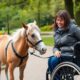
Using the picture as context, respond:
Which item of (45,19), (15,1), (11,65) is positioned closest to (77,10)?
(15,1)

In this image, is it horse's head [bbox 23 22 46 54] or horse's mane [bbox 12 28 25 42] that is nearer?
horse's head [bbox 23 22 46 54]

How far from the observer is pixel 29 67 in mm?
13820

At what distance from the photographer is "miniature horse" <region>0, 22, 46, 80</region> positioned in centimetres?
805

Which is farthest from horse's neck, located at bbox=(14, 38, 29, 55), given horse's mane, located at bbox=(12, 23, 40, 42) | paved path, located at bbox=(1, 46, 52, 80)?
paved path, located at bbox=(1, 46, 52, 80)

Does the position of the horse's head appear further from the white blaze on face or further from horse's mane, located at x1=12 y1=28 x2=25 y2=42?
horse's mane, located at x1=12 y1=28 x2=25 y2=42

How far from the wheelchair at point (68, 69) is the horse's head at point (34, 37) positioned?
1.78ft

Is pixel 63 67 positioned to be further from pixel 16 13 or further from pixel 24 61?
pixel 16 13

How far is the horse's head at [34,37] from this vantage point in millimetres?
8023

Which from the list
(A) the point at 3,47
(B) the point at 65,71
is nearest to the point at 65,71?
(B) the point at 65,71

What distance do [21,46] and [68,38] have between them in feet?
3.73

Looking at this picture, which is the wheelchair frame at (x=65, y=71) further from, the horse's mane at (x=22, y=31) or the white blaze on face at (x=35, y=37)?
the horse's mane at (x=22, y=31)

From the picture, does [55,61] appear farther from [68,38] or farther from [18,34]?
[18,34]

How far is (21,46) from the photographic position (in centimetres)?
841

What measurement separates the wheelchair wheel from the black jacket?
32 centimetres
